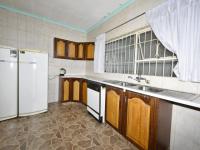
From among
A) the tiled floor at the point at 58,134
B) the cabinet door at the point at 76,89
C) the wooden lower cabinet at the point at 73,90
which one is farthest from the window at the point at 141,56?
the tiled floor at the point at 58,134

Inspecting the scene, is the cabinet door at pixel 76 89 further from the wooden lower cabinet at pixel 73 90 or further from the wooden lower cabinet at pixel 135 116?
the wooden lower cabinet at pixel 135 116

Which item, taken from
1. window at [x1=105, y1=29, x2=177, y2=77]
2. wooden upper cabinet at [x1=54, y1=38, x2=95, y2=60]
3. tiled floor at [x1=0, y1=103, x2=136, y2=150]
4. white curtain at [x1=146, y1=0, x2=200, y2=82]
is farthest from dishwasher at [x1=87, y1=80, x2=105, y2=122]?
wooden upper cabinet at [x1=54, y1=38, x2=95, y2=60]

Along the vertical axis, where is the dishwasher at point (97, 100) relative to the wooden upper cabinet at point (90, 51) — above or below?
below

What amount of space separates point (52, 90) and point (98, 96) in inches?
78.9

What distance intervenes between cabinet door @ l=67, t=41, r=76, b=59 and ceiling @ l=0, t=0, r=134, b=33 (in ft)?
2.27

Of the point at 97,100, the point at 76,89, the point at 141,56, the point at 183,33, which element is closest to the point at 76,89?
the point at 76,89

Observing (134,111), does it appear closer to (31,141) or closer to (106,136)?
(106,136)

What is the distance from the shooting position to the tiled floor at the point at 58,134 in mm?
1619

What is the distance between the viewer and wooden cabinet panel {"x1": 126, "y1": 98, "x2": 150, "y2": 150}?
142 centimetres

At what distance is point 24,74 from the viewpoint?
2410mm

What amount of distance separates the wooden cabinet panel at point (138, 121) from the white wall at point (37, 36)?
9.22 feet

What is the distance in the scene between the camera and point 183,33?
137 cm

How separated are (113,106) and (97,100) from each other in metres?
0.45

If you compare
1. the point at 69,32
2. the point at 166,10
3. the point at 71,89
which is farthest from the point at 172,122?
the point at 69,32
